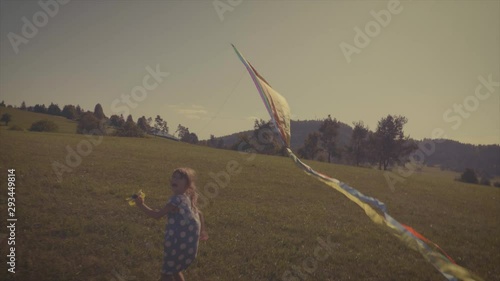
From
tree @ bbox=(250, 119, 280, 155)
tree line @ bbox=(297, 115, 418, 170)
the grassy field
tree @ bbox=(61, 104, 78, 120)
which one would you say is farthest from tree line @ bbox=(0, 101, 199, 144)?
the grassy field

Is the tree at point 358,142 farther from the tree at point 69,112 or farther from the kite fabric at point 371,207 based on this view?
the tree at point 69,112

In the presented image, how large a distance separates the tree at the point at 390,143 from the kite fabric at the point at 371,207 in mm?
74450

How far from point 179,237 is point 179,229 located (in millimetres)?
130

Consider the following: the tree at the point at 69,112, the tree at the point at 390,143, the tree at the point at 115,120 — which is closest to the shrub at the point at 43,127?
the tree at the point at 115,120

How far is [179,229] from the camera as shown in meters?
4.97

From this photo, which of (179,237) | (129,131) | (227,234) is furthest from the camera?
(129,131)

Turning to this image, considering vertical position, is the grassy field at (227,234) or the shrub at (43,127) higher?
the shrub at (43,127)

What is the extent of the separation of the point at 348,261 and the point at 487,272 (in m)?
4.46

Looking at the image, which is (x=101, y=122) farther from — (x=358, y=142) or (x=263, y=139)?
(x=358, y=142)

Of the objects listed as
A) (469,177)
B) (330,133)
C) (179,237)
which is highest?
(330,133)

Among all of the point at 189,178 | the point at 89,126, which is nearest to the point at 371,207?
the point at 189,178

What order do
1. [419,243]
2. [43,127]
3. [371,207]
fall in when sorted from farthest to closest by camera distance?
[43,127] → [371,207] → [419,243]

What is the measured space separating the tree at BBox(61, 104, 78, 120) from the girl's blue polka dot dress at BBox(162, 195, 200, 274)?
137418mm

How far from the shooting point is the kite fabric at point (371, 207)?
9.09ft
